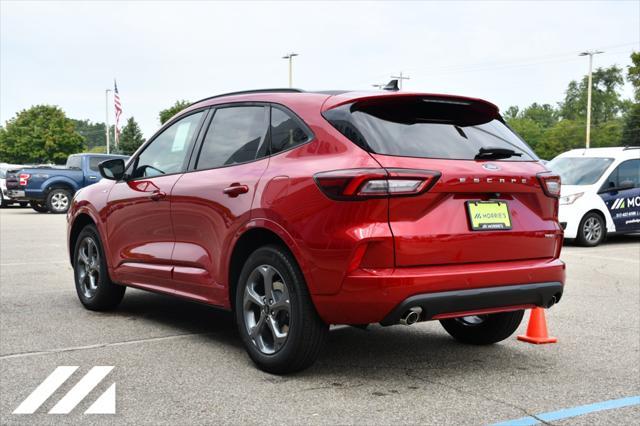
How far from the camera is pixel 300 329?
187 inches

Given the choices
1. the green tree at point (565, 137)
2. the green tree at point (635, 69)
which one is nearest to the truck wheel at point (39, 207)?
the green tree at point (635, 69)

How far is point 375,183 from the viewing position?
4500 mm

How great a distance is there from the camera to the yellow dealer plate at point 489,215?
188 inches

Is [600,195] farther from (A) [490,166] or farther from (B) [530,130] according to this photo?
(B) [530,130]

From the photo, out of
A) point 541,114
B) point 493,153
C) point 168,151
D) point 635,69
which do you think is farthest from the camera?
point 541,114

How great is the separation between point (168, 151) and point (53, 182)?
66.4 feet

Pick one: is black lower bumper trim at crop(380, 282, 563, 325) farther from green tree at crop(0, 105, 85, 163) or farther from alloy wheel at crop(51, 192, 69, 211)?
green tree at crop(0, 105, 85, 163)

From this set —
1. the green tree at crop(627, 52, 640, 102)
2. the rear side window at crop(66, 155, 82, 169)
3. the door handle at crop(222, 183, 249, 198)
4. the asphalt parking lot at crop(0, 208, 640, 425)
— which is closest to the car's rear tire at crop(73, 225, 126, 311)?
the asphalt parking lot at crop(0, 208, 640, 425)

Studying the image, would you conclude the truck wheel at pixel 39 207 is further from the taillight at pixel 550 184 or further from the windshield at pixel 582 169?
the taillight at pixel 550 184

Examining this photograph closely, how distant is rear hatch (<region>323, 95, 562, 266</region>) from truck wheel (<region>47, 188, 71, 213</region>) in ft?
72.6

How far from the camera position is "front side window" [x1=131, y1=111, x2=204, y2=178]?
6.25m

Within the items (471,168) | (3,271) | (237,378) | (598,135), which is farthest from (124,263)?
(598,135)

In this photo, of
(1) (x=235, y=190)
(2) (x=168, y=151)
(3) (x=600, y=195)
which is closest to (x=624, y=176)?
(3) (x=600, y=195)

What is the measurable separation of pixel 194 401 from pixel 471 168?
208cm
